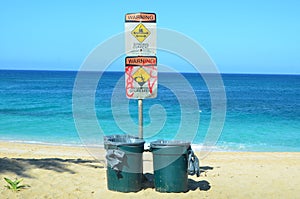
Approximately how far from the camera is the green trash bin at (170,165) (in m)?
5.88

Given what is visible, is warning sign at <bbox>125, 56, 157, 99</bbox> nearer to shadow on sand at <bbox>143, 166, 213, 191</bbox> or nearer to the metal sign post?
the metal sign post

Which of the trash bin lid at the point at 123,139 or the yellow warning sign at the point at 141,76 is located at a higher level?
the yellow warning sign at the point at 141,76

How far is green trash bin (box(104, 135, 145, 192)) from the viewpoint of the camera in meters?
5.93

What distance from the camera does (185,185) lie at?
243 inches

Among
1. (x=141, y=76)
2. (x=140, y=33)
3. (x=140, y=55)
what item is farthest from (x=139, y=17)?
(x=141, y=76)

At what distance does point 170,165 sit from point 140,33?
212cm

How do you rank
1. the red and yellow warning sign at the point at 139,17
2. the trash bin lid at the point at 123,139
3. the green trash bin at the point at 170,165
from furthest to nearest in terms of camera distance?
the red and yellow warning sign at the point at 139,17, the trash bin lid at the point at 123,139, the green trash bin at the point at 170,165

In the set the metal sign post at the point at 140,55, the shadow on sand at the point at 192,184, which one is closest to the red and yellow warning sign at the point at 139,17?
the metal sign post at the point at 140,55

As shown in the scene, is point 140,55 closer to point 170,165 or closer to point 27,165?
point 170,165

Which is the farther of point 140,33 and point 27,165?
point 27,165

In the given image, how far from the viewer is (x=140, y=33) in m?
6.54

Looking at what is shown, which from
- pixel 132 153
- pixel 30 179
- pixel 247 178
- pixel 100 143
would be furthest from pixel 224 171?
pixel 100 143

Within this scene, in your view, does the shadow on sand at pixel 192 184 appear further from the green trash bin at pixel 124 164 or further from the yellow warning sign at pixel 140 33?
the yellow warning sign at pixel 140 33

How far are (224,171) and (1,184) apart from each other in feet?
14.0
